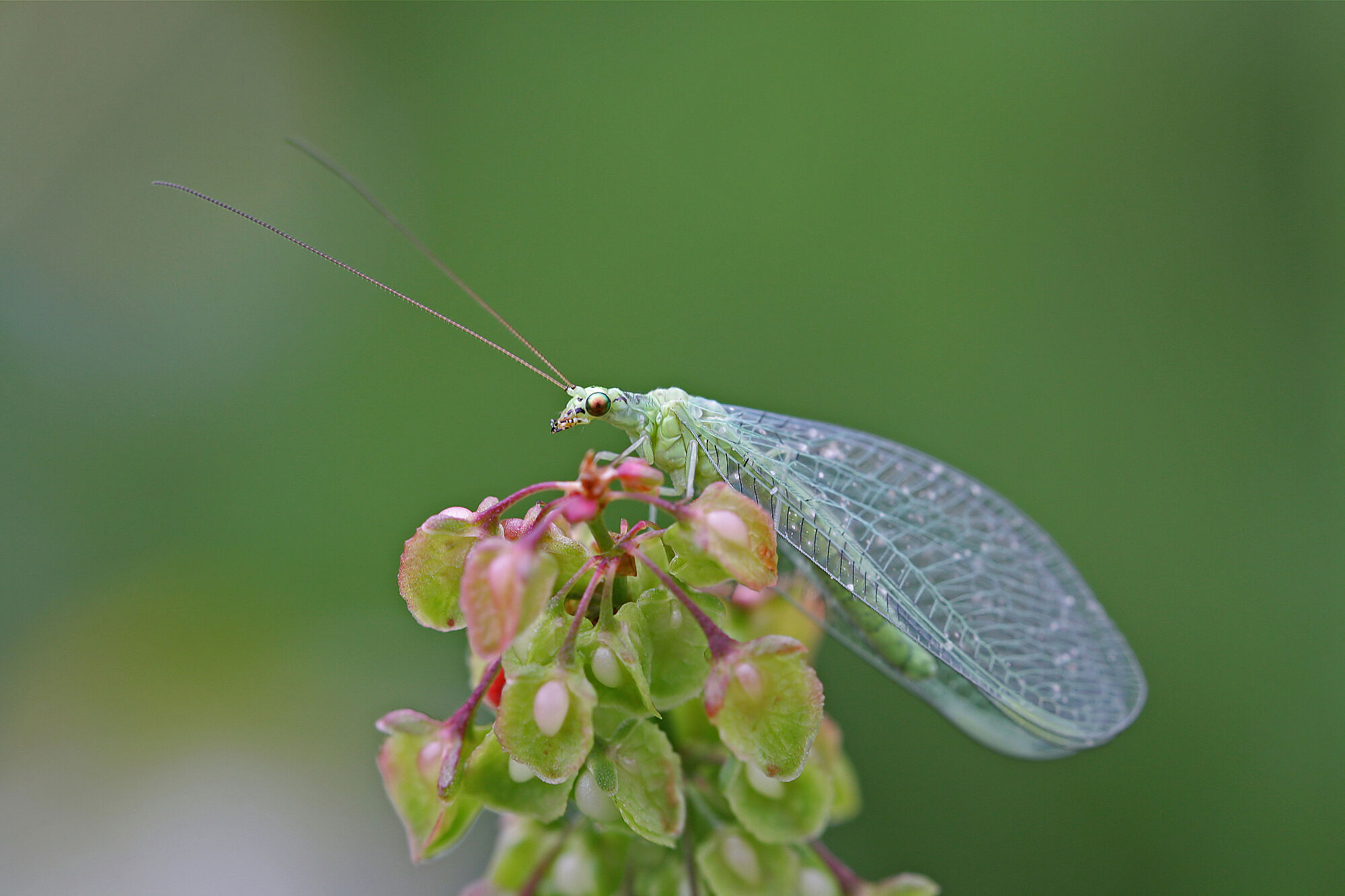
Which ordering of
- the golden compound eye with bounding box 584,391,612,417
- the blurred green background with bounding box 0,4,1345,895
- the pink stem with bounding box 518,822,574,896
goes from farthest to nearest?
the blurred green background with bounding box 0,4,1345,895, the golden compound eye with bounding box 584,391,612,417, the pink stem with bounding box 518,822,574,896

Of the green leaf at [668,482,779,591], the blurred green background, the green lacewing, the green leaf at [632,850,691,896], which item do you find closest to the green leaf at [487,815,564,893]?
the green leaf at [632,850,691,896]

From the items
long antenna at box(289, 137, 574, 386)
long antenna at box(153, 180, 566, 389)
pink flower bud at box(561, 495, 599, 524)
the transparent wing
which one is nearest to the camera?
pink flower bud at box(561, 495, 599, 524)

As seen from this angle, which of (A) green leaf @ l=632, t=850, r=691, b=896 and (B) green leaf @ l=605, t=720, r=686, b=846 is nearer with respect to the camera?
(B) green leaf @ l=605, t=720, r=686, b=846

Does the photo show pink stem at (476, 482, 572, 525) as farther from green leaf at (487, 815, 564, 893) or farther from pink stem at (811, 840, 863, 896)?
pink stem at (811, 840, 863, 896)

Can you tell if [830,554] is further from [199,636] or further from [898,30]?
[898,30]

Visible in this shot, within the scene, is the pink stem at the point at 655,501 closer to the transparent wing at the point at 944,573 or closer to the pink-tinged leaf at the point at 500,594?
the pink-tinged leaf at the point at 500,594

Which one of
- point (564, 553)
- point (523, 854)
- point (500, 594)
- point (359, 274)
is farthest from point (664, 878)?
point (359, 274)

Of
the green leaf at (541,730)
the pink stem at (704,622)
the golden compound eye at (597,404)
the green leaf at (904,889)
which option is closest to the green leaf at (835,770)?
the green leaf at (904,889)
